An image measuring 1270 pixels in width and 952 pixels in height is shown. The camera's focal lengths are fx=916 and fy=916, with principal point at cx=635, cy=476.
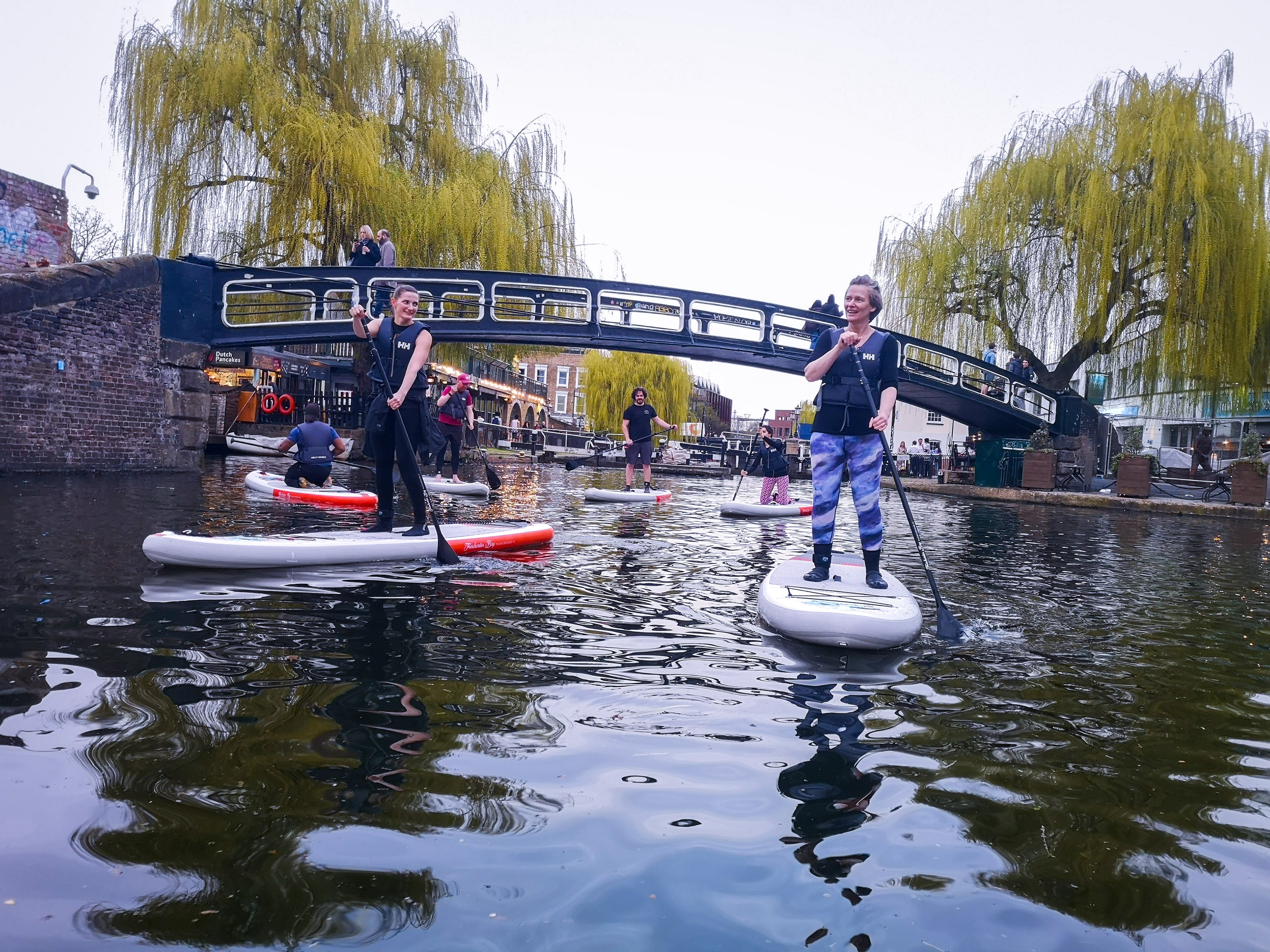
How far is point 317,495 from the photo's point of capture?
1027 cm

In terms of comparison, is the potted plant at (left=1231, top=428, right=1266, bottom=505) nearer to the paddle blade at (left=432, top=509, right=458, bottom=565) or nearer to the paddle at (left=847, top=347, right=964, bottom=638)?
the paddle at (left=847, top=347, right=964, bottom=638)

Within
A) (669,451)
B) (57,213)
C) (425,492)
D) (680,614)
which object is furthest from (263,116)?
(669,451)

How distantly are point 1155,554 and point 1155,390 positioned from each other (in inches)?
523

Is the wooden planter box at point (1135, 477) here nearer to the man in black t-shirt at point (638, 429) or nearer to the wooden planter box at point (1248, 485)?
the wooden planter box at point (1248, 485)

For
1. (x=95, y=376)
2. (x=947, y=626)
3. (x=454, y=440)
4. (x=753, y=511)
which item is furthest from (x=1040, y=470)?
(x=95, y=376)

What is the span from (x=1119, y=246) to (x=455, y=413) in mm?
14982

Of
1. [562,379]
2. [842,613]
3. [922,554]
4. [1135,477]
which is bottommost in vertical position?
[842,613]

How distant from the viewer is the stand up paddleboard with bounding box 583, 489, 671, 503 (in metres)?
13.3

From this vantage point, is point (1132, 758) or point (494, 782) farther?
point (1132, 758)

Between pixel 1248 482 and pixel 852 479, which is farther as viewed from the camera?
pixel 1248 482

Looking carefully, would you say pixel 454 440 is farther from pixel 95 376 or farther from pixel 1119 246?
pixel 1119 246

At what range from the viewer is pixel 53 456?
1383cm

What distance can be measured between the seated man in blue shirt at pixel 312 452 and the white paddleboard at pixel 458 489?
2.02 m

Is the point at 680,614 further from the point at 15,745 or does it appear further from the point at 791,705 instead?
the point at 15,745
